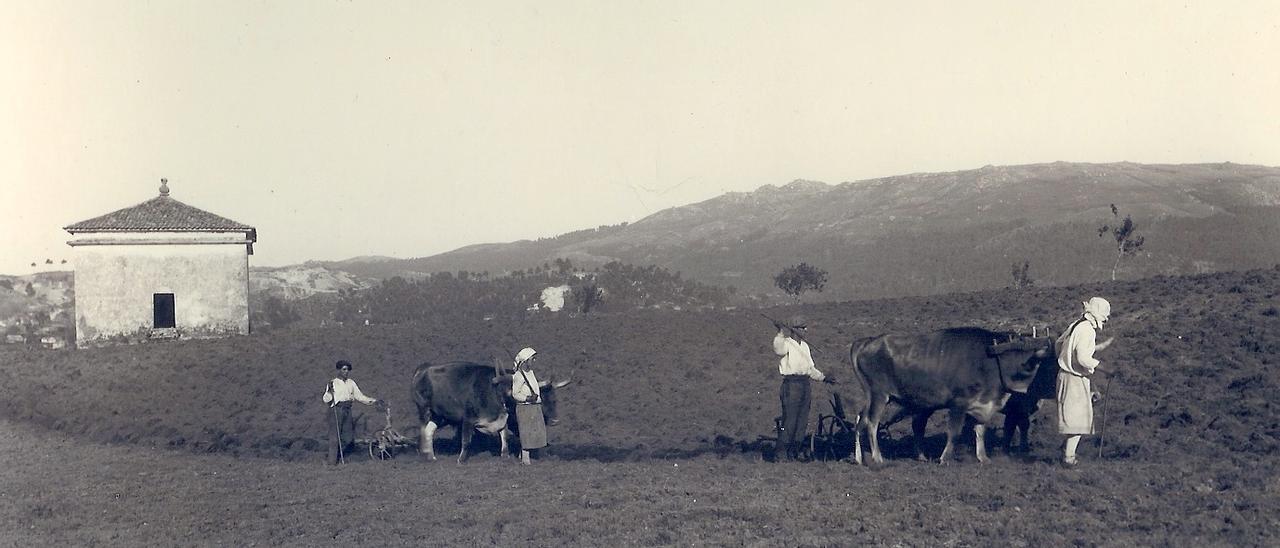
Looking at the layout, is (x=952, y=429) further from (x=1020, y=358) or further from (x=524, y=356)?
(x=524, y=356)

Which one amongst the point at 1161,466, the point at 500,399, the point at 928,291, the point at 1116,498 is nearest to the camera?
the point at 1116,498

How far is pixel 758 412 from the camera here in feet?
58.4

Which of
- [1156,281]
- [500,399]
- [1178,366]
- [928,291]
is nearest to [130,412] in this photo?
[500,399]

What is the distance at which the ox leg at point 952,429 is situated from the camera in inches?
473

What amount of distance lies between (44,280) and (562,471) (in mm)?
67293

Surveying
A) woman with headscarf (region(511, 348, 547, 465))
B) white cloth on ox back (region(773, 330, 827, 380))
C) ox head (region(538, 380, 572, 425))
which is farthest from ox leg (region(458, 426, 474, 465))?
white cloth on ox back (region(773, 330, 827, 380))

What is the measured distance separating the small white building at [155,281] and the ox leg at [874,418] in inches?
1089

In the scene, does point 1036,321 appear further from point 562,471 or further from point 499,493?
point 499,493

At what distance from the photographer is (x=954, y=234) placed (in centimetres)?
9344

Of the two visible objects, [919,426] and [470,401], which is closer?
[919,426]

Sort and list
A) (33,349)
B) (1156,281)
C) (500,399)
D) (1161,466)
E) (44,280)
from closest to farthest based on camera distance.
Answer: (1161,466) → (500,399) → (1156,281) → (33,349) → (44,280)

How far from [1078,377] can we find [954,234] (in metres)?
85.8

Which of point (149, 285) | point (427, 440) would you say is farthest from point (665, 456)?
point (149, 285)

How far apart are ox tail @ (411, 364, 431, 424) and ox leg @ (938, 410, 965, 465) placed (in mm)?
7370
